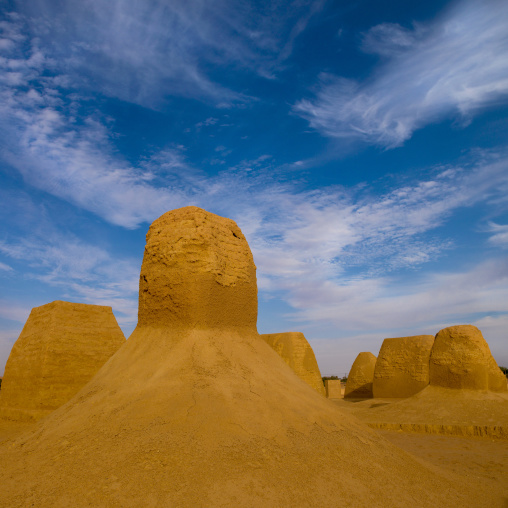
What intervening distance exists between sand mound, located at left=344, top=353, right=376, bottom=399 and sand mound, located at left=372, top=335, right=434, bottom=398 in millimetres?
4017

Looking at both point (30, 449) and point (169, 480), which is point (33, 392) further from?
point (169, 480)

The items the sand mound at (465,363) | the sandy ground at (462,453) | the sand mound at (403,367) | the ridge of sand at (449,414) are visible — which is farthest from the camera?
the sand mound at (403,367)

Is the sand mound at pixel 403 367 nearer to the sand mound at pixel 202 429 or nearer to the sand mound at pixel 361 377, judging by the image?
the sand mound at pixel 361 377

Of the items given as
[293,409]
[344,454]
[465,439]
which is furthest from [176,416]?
[465,439]

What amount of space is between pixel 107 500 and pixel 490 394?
11954mm

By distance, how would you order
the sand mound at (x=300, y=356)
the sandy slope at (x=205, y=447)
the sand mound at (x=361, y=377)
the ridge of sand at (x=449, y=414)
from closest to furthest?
the sandy slope at (x=205, y=447) < the ridge of sand at (x=449, y=414) < the sand mound at (x=300, y=356) < the sand mound at (x=361, y=377)

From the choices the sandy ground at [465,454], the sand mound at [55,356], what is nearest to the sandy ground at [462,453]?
the sandy ground at [465,454]

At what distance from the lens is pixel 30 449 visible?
4.25 metres

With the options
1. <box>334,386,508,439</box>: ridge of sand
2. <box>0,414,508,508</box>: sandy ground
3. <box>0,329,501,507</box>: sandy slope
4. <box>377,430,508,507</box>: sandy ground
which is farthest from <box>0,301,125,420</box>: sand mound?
<box>334,386,508,439</box>: ridge of sand

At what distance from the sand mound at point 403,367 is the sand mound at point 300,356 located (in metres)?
3.38

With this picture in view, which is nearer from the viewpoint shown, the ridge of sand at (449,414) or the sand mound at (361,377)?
the ridge of sand at (449,414)

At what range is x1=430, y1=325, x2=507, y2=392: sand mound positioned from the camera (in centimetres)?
1190

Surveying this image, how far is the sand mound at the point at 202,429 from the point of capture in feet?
11.2

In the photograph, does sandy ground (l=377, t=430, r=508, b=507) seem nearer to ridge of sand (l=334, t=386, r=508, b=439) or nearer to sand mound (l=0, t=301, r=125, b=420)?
ridge of sand (l=334, t=386, r=508, b=439)
